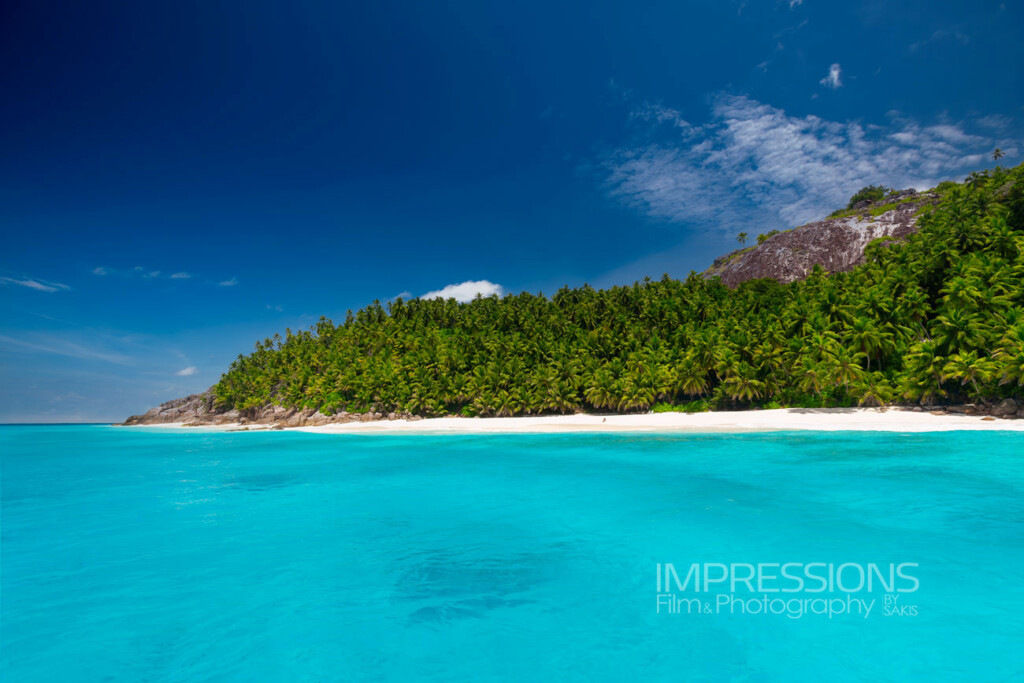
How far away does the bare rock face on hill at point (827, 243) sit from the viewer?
83.6m

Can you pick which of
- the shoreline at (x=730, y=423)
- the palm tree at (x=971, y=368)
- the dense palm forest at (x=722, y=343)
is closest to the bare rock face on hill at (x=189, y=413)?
the dense palm forest at (x=722, y=343)

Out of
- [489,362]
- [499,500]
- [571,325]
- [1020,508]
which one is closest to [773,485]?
[1020,508]

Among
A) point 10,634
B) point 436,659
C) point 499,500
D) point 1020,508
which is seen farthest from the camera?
point 499,500

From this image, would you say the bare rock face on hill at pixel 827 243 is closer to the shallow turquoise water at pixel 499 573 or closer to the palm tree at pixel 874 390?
the palm tree at pixel 874 390

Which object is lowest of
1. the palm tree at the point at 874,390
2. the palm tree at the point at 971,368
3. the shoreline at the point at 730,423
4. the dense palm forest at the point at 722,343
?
the shoreline at the point at 730,423

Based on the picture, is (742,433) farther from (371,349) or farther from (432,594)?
(371,349)

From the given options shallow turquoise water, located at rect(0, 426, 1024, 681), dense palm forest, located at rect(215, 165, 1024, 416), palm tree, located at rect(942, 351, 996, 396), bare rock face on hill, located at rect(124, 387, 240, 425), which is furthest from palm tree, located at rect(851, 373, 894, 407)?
bare rock face on hill, located at rect(124, 387, 240, 425)

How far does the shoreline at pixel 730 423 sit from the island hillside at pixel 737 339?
2.48 m

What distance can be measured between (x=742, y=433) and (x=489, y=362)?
37.5 metres

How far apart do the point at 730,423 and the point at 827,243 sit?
214 feet

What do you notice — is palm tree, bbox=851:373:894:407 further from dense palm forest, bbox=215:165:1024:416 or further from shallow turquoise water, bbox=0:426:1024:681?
shallow turquoise water, bbox=0:426:1024:681

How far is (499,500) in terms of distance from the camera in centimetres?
1536

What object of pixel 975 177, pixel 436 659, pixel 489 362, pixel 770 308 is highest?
pixel 975 177

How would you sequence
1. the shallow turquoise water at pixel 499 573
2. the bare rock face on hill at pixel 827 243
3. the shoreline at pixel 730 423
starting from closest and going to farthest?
the shallow turquoise water at pixel 499 573, the shoreline at pixel 730 423, the bare rock face on hill at pixel 827 243
